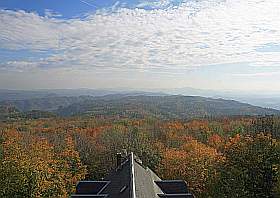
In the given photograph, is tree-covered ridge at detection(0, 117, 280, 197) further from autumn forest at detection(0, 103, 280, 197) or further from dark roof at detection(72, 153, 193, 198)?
dark roof at detection(72, 153, 193, 198)

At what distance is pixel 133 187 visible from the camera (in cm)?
1814

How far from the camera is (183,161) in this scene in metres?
37.3

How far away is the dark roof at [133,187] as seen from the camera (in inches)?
759

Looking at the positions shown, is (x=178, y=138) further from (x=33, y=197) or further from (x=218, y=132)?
(x=33, y=197)

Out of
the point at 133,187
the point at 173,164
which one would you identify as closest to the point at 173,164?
the point at 173,164

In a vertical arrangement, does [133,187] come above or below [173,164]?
above

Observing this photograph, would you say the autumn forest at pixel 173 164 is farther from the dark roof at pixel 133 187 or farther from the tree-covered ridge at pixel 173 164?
the dark roof at pixel 133 187

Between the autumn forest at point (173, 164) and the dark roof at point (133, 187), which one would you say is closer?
the dark roof at point (133, 187)

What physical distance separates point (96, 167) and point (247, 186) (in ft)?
91.8

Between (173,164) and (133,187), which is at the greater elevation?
(133,187)

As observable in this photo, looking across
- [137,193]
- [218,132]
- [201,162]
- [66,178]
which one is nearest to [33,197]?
[66,178]

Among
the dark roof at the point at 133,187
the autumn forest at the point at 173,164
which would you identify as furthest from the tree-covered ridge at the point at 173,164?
the dark roof at the point at 133,187

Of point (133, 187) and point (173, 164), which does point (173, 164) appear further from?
point (133, 187)

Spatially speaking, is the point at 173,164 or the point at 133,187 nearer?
the point at 133,187
